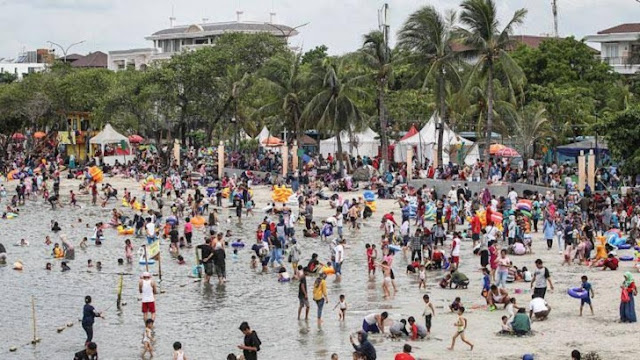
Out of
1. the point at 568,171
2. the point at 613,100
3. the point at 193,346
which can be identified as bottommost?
the point at 193,346

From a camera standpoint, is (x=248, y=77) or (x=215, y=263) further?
(x=248, y=77)

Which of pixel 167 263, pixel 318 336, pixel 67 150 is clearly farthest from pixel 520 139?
pixel 67 150

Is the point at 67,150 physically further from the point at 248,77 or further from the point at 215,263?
the point at 215,263

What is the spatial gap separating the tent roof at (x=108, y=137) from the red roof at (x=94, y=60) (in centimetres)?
5968

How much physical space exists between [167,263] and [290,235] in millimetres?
4047

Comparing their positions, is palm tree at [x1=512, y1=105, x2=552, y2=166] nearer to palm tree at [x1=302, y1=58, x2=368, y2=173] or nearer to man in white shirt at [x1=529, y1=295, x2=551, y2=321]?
palm tree at [x1=302, y1=58, x2=368, y2=173]

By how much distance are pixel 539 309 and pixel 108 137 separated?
168 feet

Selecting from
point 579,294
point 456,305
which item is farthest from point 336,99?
point 456,305

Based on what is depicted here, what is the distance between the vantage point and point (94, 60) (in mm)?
131875

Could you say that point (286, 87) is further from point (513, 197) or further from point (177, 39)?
point (177, 39)

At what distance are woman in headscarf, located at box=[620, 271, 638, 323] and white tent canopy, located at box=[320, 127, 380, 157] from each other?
40268 mm

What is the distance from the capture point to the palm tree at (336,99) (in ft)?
174

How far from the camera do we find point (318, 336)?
21.6 metres

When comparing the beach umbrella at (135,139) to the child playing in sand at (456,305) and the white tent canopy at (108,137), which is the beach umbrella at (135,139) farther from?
the child playing in sand at (456,305)
